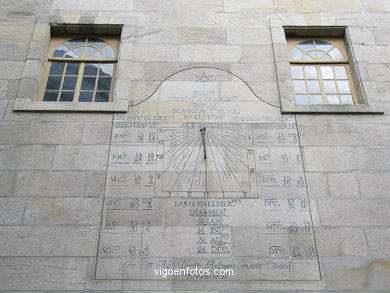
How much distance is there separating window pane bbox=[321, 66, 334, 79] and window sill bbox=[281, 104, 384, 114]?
101 cm

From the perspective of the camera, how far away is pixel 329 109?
641 centimetres

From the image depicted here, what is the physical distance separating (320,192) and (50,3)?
21.8 ft

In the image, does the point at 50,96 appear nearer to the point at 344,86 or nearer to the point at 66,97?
the point at 66,97

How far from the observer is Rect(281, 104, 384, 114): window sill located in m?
6.39

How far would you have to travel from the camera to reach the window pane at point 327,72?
723cm

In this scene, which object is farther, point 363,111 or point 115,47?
point 115,47

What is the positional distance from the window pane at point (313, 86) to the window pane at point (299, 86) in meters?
0.11

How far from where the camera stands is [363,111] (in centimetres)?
643

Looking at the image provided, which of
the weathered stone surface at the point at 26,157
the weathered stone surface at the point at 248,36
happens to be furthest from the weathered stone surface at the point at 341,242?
the weathered stone surface at the point at 26,157

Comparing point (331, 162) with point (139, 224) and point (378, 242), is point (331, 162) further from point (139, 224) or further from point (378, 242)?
point (139, 224)

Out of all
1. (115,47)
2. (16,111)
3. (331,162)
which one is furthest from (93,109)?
(331,162)

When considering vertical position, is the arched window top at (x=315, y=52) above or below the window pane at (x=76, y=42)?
below

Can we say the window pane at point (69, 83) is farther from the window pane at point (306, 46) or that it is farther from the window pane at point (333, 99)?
the window pane at point (333, 99)

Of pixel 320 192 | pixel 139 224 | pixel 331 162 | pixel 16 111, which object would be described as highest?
pixel 16 111
